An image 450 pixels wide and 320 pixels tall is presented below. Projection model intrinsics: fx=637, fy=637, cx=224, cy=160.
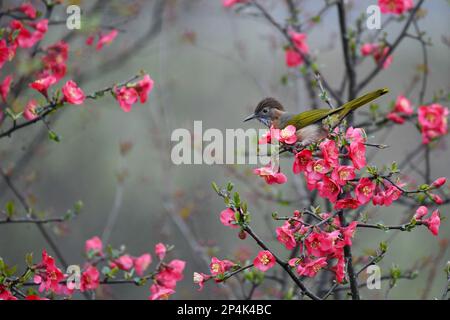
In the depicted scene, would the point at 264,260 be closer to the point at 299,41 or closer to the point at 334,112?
the point at 334,112

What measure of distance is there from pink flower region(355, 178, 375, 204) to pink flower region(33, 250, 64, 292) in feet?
4.46

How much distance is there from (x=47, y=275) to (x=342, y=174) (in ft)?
4.54

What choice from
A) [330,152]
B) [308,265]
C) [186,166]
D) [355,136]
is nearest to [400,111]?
[355,136]

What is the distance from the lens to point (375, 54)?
4633mm

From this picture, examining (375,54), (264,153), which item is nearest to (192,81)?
(375,54)

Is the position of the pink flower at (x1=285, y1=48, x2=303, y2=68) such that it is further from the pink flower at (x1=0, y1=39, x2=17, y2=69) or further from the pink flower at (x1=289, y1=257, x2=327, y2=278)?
the pink flower at (x1=289, y1=257, x2=327, y2=278)

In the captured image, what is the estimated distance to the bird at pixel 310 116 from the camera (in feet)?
9.46

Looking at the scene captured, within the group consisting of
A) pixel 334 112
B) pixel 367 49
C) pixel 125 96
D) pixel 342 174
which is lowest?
pixel 342 174

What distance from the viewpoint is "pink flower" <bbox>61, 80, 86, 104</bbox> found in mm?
3129

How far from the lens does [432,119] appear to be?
4137mm

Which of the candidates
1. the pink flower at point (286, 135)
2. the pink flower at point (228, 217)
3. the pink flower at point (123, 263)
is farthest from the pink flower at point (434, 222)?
the pink flower at point (123, 263)

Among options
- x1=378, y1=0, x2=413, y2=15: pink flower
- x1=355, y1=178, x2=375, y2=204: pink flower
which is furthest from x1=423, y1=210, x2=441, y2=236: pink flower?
x1=378, y1=0, x2=413, y2=15: pink flower
